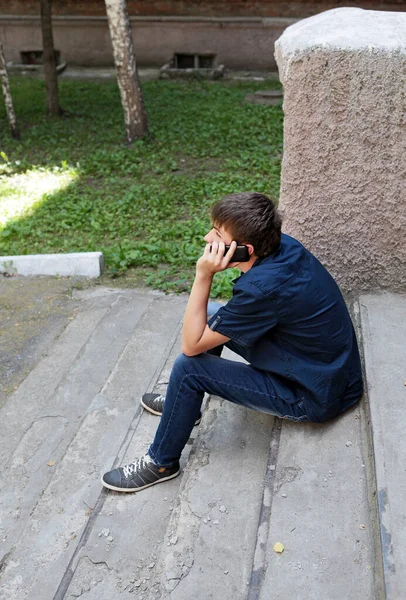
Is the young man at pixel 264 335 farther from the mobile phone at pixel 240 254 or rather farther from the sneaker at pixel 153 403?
the sneaker at pixel 153 403

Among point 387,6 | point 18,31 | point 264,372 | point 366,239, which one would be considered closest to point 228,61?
point 387,6

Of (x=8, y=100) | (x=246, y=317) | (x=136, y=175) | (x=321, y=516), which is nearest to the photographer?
(x=321, y=516)

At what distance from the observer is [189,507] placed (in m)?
2.35

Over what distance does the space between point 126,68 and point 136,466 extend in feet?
20.6

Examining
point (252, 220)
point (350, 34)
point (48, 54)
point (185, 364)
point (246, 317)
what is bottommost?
point (185, 364)

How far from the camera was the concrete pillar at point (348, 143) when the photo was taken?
2988 millimetres

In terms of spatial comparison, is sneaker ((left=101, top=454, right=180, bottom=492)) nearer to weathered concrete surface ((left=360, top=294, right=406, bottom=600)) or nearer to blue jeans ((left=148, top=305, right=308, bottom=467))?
blue jeans ((left=148, top=305, right=308, bottom=467))

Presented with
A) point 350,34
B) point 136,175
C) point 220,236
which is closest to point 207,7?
point 136,175

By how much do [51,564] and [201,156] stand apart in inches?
238

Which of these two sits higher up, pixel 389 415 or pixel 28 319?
pixel 389 415

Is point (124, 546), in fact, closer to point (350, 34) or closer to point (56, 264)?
point (350, 34)

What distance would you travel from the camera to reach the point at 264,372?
2.54 m

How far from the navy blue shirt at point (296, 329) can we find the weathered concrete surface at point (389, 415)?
144 millimetres

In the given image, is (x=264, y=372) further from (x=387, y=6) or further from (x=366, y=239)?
(x=387, y=6)
